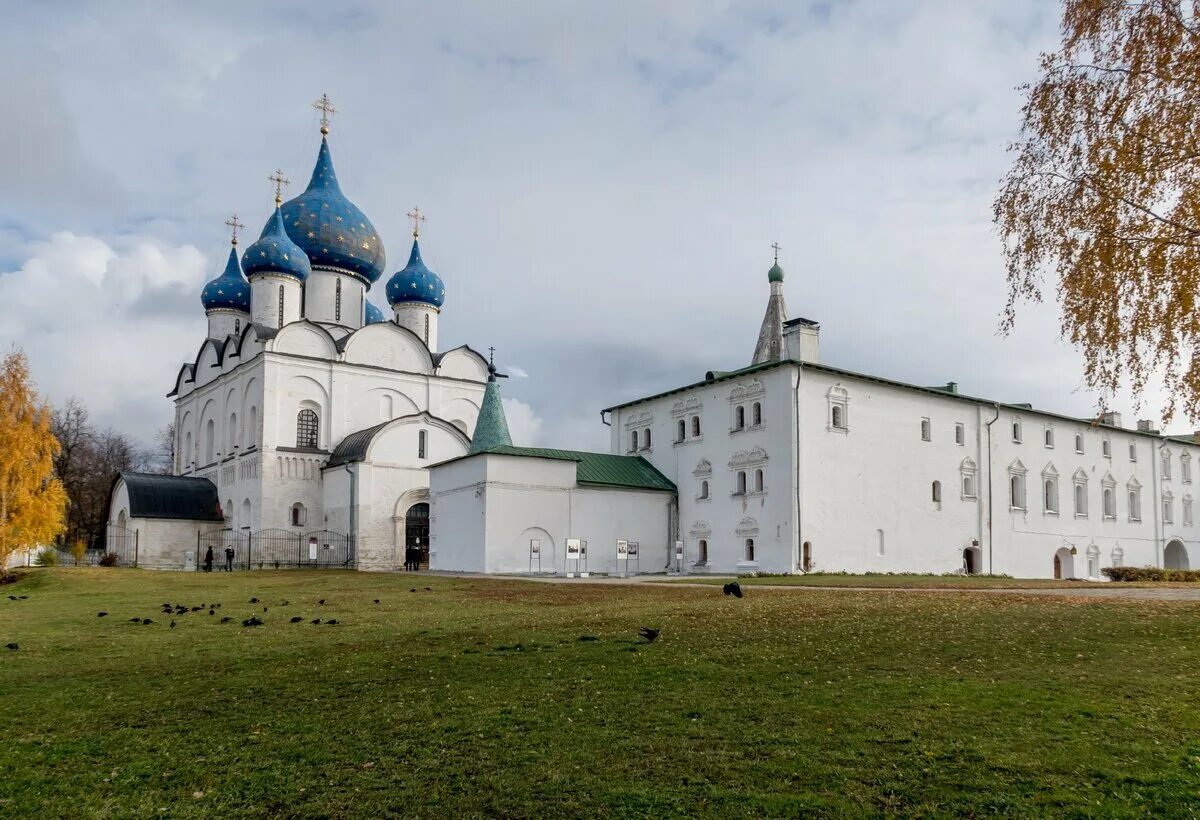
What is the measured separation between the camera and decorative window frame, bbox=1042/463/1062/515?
39594mm

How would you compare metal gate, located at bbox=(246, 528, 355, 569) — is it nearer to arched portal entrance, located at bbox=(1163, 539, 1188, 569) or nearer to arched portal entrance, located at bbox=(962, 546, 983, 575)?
arched portal entrance, located at bbox=(962, 546, 983, 575)

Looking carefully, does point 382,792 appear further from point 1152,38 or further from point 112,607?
point 112,607

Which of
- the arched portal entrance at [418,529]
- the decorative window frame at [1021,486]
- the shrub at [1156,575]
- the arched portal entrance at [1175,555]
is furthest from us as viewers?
the arched portal entrance at [1175,555]

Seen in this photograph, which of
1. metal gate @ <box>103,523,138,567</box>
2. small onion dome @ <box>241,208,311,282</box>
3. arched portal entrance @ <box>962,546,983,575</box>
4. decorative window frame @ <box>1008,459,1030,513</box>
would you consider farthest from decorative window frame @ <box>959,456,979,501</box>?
metal gate @ <box>103,523,138,567</box>

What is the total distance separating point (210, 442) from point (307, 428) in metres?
8.50

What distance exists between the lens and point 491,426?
35.2 m

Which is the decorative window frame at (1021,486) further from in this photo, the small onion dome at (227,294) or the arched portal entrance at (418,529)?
the small onion dome at (227,294)

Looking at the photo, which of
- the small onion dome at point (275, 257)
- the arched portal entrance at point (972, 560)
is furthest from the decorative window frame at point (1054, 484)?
the small onion dome at point (275, 257)

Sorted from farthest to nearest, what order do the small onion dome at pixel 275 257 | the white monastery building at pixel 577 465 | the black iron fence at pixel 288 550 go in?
1. the small onion dome at pixel 275 257
2. the black iron fence at pixel 288 550
3. the white monastery building at pixel 577 465

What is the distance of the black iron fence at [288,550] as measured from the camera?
133 ft

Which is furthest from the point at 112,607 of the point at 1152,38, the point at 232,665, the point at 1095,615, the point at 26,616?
the point at 1152,38

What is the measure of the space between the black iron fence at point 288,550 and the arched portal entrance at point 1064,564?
30.4 m

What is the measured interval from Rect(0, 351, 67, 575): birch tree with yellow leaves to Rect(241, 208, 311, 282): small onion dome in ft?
59.4

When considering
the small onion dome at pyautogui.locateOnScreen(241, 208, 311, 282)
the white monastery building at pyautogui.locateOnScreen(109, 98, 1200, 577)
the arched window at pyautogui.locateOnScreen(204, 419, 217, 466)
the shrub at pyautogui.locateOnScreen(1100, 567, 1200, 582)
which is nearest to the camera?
the white monastery building at pyautogui.locateOnScreen(109, 98, 1200, 577)
